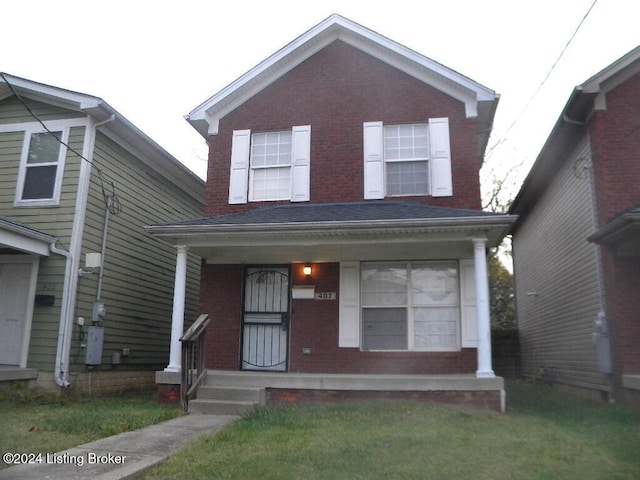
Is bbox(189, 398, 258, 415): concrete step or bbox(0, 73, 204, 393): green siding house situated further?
bbox(0, 73, 204, 393): green siding house

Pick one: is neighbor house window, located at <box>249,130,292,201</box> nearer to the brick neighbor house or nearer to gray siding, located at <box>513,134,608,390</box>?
the brick neighbor house

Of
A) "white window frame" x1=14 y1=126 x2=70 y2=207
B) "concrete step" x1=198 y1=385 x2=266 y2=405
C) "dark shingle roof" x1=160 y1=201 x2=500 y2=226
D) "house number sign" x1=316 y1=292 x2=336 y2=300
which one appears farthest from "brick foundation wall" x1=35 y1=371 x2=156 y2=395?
"house number sign" x1=316 y1=292 x2=336 y2=300

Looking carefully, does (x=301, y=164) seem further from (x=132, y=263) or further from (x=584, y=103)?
(x=584, y=103)

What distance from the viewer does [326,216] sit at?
→ 343 inches

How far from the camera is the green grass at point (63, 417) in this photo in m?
5.73

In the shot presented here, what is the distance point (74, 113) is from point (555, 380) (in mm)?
10783

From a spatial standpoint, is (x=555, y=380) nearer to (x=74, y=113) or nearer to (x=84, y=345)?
(x=84, y=345)

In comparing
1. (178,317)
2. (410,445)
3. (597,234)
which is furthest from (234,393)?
(597,234)

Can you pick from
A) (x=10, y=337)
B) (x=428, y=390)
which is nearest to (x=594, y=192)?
(x=428, y=390)

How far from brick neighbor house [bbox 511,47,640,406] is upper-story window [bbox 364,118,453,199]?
218 centimetres

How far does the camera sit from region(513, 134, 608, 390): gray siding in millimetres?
9812

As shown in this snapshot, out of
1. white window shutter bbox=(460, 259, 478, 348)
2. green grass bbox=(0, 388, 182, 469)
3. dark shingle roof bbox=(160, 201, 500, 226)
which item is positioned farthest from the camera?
white window shutter bbox=(460, 259, 478, 348)

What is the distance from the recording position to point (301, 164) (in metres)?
10.2

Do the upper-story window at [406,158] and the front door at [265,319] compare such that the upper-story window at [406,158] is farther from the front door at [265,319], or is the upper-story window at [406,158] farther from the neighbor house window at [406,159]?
the front door at [265,319]
